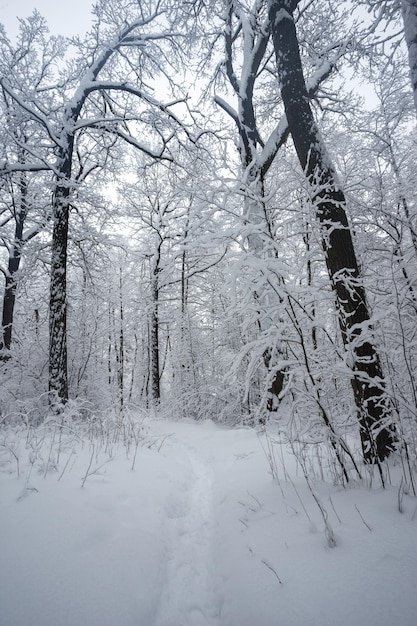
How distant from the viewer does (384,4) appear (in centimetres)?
301

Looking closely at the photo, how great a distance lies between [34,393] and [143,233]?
10.0 meters

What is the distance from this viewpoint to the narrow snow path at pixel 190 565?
1745mm

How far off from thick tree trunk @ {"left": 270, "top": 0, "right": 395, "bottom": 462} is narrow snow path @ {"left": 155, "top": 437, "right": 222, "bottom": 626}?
158 centimetres

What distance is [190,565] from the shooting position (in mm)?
2195

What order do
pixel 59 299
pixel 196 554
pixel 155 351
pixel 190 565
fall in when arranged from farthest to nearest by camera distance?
pixel 155 351 → pixel 59 299 → pixel 196 554 → pixel 190 565

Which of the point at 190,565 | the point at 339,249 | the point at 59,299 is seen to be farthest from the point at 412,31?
the point at 59,299

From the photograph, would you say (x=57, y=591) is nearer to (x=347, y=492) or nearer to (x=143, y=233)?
(x=347, y=492)

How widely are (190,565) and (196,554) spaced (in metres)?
0.14

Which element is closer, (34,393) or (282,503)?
(282,503)

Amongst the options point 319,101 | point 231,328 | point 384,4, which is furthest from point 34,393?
point 319,101

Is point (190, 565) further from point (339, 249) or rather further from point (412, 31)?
point (412, 31)

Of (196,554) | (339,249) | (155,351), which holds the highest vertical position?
(339,249)

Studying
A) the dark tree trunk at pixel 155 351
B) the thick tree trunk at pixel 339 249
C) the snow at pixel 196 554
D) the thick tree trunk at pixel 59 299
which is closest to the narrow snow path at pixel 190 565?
the snow at pixel 196 554

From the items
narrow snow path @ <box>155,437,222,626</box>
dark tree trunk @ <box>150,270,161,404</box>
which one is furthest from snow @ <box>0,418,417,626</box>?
dark tree trunk @ <box>150,270,161,404</box>
